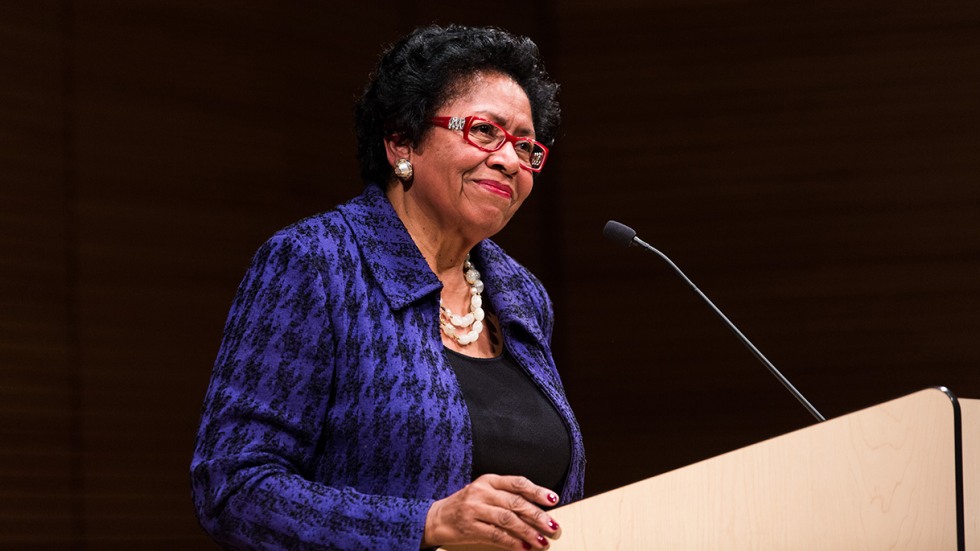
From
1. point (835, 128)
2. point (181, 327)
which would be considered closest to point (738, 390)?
point (835, 128)

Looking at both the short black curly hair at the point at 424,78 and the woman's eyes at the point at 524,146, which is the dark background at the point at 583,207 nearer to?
the short black curly hair at the point at 424,78

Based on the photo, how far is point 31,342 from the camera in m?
2.64

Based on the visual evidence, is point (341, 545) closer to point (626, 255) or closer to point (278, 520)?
point (278, 520)

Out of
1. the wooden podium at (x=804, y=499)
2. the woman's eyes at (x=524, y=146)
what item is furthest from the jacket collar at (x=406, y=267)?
the wooden podium at (x=804, y=499)

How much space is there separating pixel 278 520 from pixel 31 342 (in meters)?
1.35

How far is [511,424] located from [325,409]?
0.96 ft

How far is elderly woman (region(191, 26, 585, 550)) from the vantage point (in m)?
1.51

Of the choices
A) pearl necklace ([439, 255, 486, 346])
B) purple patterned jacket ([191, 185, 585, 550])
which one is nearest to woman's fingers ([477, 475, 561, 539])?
purple patterned jacket ([191, 185, 585, 550])

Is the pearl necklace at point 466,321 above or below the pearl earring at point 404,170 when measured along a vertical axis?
below


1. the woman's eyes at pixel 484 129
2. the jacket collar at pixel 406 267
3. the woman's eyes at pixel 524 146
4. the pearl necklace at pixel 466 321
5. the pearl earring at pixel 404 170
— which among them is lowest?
the pearl necklace at pixel 466 321

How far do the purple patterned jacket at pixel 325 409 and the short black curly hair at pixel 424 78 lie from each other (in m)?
0.25

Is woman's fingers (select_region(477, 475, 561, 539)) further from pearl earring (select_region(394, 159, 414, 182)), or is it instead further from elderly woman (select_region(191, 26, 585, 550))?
pearl earring (select_region(394, 159, 414, 182))

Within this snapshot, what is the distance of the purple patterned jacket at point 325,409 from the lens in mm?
1513

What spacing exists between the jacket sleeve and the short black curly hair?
34 cm
